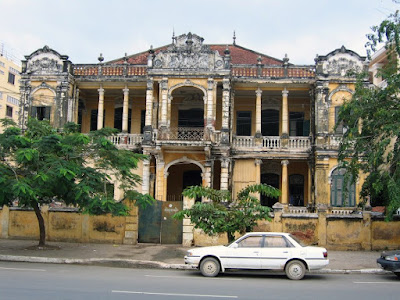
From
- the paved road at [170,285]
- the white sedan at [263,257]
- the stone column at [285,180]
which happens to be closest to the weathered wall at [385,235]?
the paved road at [170,285]

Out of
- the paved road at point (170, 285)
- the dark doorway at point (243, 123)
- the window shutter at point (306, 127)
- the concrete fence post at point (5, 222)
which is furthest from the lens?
the dark doorway at point (243, 123)

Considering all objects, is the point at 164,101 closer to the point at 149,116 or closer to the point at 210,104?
the point at 149,116

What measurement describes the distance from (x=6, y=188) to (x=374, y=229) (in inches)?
523

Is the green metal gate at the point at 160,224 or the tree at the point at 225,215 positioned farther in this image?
the green metal gate at the point at 160,224

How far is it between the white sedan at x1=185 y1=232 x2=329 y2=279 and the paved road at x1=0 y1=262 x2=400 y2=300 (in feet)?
1.02

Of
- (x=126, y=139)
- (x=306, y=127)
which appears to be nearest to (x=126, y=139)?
(x=126, y=139)

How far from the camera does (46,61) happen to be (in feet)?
84.1

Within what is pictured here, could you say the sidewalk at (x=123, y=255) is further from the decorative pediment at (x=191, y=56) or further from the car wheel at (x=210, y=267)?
the decorative pediment at (x=191, y=56)

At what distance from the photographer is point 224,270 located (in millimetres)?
12375

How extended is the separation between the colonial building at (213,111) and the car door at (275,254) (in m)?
11.2

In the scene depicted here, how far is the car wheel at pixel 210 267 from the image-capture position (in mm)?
12211

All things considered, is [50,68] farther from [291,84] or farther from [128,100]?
[291,84]

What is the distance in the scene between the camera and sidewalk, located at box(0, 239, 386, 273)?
46.7 feet

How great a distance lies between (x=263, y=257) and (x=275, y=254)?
0.32m
